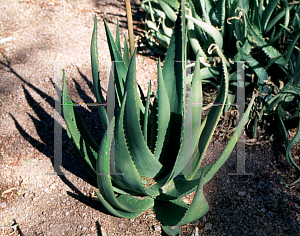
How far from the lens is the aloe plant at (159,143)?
3.06 feet

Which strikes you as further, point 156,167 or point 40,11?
point 40,11

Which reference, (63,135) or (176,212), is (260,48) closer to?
(176,212)

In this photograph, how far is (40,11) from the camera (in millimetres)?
2730

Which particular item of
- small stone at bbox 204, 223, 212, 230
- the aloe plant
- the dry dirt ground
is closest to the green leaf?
the dry dirt ground

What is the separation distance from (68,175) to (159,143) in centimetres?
57

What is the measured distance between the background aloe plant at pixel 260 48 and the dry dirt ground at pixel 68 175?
19 cm

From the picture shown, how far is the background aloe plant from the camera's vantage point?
1.61 m

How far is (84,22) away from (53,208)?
1.88 m

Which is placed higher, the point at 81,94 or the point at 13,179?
the point at 81,94

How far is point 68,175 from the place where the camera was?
4.67ft

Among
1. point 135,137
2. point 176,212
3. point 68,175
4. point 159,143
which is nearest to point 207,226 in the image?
point 176,212

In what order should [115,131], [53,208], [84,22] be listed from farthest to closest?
[84,22], [53,208], [115,131]

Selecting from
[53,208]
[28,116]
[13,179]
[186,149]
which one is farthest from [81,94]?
[186,149]

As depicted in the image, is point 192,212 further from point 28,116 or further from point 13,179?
point 28,116
